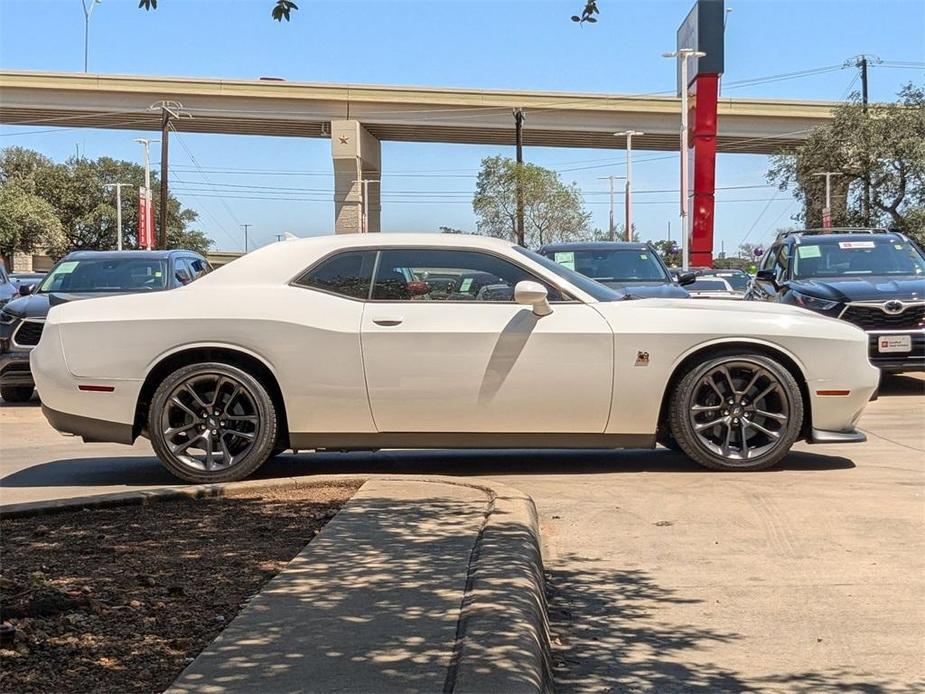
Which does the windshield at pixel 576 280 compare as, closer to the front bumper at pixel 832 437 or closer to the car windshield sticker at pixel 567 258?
the front bumper at pixel 832 437

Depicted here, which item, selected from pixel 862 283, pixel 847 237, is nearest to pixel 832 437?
pixel 862 283

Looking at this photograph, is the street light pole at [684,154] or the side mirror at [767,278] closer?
the side mirror at [767,278]

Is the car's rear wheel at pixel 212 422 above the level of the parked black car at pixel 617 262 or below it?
below

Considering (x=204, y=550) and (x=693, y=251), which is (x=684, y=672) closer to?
(x=204, y=550)

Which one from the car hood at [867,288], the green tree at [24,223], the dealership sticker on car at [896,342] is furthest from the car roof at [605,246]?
the green tree at [24,223]

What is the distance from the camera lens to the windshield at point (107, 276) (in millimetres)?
11867

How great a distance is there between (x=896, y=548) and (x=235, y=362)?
394 cm

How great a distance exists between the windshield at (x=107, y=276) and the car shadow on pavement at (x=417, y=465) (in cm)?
461

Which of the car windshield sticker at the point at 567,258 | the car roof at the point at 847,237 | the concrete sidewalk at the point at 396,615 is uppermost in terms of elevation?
the car roof at the point at 847,237

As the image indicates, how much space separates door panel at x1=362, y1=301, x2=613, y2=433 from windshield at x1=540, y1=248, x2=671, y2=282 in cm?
567

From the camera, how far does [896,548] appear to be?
16.0ft

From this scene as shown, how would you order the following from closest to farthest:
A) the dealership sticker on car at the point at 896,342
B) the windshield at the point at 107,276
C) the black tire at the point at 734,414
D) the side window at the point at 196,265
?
the black tire at the point at 734,414
the dealership sticker on car at the point at 896,342
the windshield at the point at 107,276
the side window at the point at 196,265

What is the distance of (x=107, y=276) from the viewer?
12.0 meters

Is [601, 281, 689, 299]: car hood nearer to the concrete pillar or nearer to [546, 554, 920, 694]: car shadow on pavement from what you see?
[546, 554, 920, 694]: car shadow on pavement
